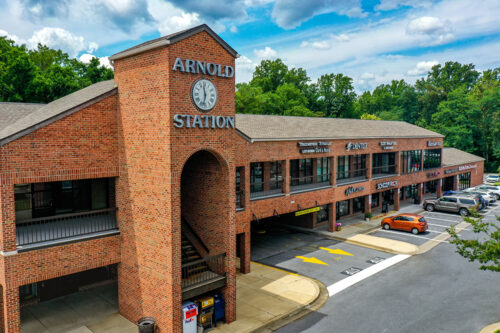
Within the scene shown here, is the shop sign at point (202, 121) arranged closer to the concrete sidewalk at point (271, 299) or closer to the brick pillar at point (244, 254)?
the concrete sidewalk at point (271, 299)

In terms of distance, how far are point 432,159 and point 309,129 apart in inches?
860

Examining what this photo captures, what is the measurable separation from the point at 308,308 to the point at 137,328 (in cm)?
756

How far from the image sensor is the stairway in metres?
16.1

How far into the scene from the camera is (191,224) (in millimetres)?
17047

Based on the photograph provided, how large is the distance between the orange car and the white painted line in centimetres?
565

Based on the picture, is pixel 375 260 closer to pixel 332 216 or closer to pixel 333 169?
pixel 332 216

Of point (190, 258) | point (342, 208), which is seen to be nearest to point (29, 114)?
point (190, 258)

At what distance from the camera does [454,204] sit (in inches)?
1432

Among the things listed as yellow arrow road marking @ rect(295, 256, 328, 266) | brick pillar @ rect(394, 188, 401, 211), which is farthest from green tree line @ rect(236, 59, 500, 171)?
yellow arrow road marking @ rect(295, 256, 328, 266)

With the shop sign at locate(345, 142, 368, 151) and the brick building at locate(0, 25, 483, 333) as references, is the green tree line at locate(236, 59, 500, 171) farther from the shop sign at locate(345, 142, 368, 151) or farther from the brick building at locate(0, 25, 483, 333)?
the brick building at locate(0, 25, 483, 333)

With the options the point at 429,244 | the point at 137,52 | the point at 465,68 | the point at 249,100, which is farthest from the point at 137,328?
the point at 465,68

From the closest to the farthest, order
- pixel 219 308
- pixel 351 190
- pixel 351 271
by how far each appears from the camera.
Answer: pixel 219 308 < pixel 351 271 < pixel 351 190

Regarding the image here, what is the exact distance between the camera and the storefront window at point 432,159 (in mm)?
42325

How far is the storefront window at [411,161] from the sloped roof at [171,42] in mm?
28458
